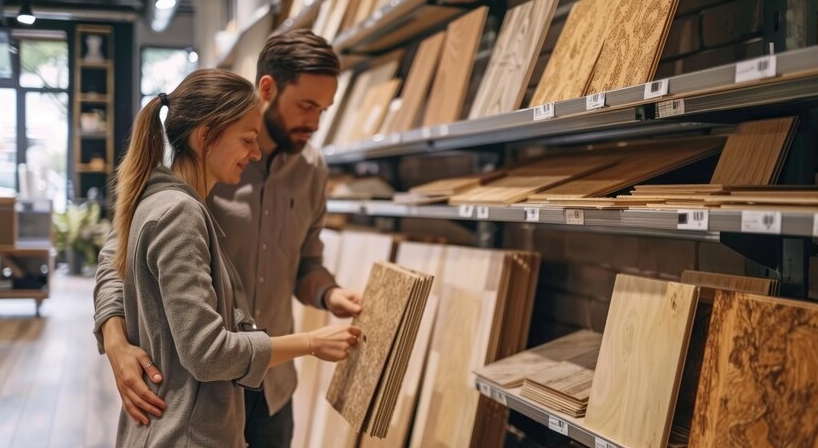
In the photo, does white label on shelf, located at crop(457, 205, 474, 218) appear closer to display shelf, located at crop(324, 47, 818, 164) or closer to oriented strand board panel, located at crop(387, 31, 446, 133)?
display shelf, located at crop(324, 47, 818, 164)

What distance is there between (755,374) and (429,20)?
7.46 feet

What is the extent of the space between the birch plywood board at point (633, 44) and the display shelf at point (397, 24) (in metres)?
1.15

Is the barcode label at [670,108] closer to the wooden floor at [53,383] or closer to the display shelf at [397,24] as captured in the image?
the display shelf at [397,24]

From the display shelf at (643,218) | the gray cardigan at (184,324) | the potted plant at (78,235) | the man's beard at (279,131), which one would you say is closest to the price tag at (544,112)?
the display shelf at (643,218)

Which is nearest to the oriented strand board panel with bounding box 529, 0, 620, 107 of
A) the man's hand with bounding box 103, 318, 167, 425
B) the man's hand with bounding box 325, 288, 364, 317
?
the man's hand with bounding box 325, 288, 364, 317

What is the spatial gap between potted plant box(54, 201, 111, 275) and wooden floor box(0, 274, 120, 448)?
9.31ft

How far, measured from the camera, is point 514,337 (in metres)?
2.37

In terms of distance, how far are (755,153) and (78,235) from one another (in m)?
10.3

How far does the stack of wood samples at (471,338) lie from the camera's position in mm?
2307

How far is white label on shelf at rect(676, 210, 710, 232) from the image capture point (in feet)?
4.43

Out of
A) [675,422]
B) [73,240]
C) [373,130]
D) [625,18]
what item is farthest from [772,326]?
[73,240]

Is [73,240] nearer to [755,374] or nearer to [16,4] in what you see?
[16,4]

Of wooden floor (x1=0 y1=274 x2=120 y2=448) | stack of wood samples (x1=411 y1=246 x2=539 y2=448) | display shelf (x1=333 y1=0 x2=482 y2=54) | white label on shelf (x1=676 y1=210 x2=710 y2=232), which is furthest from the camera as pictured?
wooden floor (x1=0 y1=274 x2=120 y2=448)

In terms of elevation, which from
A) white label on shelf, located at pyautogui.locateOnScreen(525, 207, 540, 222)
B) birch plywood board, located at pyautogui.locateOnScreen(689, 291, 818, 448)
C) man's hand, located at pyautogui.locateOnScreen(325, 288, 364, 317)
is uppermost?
white label on shelf, located at pyautogui.locateOnScreen(525, 207, 540, 222)
